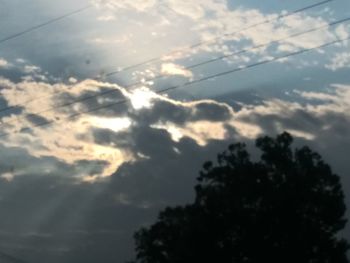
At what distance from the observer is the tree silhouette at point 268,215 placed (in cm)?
5600

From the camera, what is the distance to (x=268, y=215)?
2223 inches

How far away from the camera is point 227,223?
57000 millimetres

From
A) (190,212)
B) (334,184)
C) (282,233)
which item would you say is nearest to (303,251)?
(282,233)

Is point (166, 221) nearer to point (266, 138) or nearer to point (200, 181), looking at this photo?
point (200, 181)

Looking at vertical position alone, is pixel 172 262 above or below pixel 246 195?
below

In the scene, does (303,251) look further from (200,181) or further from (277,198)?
(200,181)

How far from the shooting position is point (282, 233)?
55875mm

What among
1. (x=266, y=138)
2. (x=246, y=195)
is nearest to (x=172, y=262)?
(x=246, y=195)

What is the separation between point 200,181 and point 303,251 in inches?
412

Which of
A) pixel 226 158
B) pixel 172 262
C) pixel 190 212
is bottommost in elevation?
pixel 172 262

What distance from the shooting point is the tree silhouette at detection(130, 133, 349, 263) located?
5600 cm

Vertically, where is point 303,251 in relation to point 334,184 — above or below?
below

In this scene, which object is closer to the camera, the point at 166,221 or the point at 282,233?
the point at 282,233

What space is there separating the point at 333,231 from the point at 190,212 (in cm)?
1186
